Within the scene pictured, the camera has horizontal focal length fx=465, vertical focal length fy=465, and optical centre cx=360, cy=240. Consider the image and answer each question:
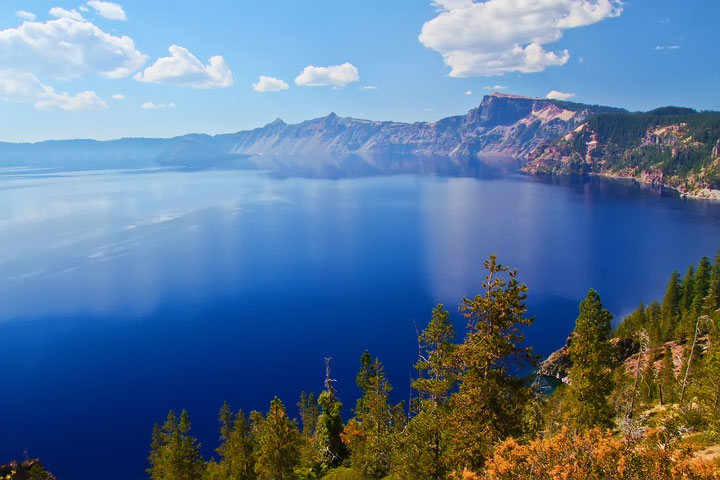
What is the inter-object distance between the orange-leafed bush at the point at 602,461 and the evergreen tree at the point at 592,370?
19650 millimetres

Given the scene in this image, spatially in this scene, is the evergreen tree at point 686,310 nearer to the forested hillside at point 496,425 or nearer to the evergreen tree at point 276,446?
the forested hillside at point 496,425

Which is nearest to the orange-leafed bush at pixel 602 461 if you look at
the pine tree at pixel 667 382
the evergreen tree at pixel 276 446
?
the evergreen tree at pixel 276 446

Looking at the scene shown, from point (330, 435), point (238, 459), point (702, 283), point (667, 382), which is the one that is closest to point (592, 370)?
point (330, 435)

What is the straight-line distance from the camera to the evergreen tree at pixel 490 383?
25.5 meters

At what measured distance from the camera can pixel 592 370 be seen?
121 ft

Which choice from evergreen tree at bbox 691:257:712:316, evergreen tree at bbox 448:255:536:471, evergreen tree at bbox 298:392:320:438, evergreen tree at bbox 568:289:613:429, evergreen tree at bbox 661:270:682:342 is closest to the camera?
evergreen tree at bbox 448:255:536:471

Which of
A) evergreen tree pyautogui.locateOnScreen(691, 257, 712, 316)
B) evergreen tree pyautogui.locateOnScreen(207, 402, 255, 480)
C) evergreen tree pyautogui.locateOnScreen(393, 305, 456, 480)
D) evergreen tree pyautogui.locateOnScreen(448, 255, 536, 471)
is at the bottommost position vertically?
evergreen tree pyautogui.locateOnScreen(207, 402, 255, 480)

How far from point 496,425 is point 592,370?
49.7 ft

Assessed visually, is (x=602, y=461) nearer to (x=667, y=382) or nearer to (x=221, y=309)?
(x=667, y=382)

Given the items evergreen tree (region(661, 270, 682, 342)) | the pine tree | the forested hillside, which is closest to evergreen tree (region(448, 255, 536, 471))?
the forested hillside

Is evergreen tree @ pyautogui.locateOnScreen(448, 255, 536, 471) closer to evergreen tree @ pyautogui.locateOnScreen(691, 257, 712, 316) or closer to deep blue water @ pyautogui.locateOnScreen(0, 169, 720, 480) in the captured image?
deep blue water @ pyautogui.locateOnScreen(0, 169, 720, 480)

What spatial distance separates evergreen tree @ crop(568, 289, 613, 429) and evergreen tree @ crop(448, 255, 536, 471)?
1360 centimetres

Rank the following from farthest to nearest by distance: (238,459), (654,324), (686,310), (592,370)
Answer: (686,310)
(654,324)
(238,459)
(592,370)

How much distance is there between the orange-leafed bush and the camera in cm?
1638
